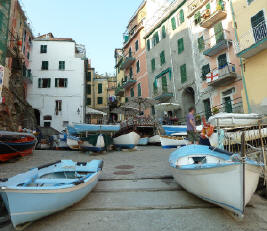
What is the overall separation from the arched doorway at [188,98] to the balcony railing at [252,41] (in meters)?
6.83

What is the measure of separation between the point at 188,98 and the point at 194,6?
30.7 ft

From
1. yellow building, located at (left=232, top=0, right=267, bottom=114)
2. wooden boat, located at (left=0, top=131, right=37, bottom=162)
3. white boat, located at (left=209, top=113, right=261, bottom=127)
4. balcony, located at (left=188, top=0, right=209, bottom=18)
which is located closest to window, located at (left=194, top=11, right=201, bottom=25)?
balcony, located at (left=188, top=0, right=209, bottom=18)

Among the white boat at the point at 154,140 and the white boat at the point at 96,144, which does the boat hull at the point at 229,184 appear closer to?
the white boat at the point at 96,144

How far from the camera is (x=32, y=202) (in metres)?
2.65

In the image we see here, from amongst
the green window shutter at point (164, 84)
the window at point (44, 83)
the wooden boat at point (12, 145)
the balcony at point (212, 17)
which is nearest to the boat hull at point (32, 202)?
the wooden boat at point (12, 145)

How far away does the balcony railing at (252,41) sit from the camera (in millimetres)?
11445

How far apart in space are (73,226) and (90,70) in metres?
35.8

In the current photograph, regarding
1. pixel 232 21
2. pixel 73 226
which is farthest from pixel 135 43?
pixel 73 226

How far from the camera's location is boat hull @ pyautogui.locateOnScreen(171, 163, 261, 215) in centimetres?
276

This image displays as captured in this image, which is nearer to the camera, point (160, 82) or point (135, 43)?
point (160, 82)

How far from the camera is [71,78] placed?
2620cm

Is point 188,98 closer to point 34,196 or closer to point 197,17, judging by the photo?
point 197,17

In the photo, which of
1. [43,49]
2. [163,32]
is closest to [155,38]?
[163,32]

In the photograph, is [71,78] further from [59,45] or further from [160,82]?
[160,82]
